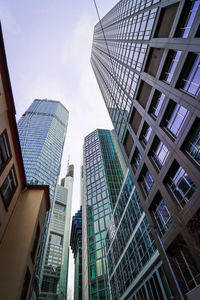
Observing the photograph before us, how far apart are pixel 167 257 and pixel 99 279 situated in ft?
136

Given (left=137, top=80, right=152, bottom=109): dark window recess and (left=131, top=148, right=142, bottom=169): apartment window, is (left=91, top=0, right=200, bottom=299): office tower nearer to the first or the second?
(left=137, top=80, right=152, bottom=109): dark window recess

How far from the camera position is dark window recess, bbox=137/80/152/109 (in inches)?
868

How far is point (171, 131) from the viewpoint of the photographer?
17094mm

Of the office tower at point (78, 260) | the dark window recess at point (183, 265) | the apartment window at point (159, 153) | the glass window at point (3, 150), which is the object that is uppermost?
the office tower at point (78, 260)

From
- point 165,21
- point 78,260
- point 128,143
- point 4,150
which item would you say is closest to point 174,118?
point 165,21

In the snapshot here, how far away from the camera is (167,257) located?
15.6 m

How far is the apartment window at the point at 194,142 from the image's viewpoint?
44.0ft

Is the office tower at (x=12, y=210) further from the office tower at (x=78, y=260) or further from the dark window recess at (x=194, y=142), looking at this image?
the office tower at (x=78, y=260)

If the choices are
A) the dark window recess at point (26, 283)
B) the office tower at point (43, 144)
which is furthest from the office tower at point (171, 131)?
the office tower at point (43, 144)

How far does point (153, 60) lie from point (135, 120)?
8.20m

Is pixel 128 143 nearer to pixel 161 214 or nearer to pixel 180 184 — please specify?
pixel 161 214

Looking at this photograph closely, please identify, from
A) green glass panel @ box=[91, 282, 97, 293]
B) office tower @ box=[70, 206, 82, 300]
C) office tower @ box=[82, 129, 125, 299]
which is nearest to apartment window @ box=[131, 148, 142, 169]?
office tower @ box=[82, 129, 125, 299]

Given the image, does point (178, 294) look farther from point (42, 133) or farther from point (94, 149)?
point (42, 133)

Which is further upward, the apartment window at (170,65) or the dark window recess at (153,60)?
the dark window recess at (153,60)
